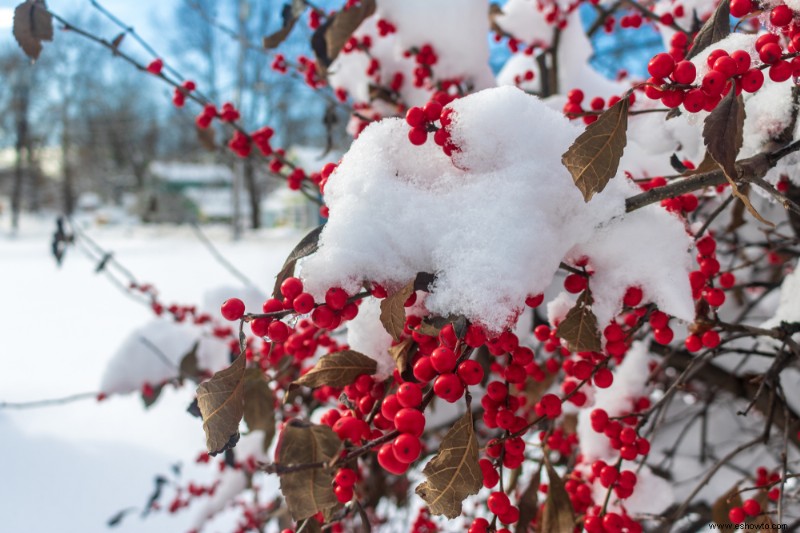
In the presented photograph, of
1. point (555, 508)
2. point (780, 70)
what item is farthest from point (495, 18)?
point (555, 508)

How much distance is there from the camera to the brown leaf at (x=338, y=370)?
61 cm

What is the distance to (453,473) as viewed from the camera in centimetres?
48

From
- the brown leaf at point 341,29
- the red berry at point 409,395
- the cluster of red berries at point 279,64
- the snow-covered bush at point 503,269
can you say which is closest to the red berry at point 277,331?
the snow-covered bush at point 503,269

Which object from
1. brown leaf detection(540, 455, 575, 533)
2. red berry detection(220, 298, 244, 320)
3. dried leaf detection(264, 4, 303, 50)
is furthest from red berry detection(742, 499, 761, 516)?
dried leaf detection(264, 4, 303, 50)

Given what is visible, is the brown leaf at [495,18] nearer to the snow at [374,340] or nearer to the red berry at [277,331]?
the snow at [374,340]

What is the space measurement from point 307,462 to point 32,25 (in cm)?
88

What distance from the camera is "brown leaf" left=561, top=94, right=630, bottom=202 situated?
1.49 feet

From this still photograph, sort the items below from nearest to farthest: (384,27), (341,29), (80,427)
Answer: (341,29) → (384,27) → (80,427)

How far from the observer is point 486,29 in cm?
129

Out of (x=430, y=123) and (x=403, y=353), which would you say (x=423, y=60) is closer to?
(x=430, y=123)

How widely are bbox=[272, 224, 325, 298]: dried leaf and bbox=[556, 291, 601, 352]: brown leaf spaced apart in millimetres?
270

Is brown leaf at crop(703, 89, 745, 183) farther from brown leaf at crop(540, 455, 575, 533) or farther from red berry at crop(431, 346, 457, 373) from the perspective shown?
brown leaf at crop(540, 455, 575, 533)

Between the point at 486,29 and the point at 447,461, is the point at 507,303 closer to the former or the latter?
the point at 447,461

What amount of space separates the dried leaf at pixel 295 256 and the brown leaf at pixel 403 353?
0.44ft
